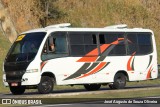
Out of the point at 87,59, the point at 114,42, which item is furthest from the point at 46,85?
the point at 114,42

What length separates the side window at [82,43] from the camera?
2442 cm

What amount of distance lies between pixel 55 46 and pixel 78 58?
167 centimetres

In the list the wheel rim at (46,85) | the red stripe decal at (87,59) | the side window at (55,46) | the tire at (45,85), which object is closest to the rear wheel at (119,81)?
the red stripe decal at (87,59)

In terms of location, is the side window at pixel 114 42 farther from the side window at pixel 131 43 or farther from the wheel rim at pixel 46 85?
the wheel rim at pixel 46 85

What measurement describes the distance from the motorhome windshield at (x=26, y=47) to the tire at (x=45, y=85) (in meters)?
1.15

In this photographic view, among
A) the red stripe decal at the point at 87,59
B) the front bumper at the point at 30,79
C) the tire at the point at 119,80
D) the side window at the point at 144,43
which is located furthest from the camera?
the side window at the point at 144,43

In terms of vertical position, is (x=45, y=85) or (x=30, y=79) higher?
(x=30, y=79)

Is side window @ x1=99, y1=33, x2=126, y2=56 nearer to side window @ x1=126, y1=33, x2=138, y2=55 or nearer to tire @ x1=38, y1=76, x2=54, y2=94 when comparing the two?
side window @ x1=126, y1=33, x2=138, y2=55

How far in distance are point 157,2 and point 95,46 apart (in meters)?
35.7

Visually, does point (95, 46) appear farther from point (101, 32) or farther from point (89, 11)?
point (89, 11)

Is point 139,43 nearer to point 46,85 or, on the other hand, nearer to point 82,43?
point 82,43

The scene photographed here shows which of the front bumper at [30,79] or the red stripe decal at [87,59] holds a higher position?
the red stripe decal at [87,59]

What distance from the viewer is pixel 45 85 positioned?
2270 cm

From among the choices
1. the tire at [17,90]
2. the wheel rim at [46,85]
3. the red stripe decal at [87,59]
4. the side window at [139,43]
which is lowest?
the tire at [17,90]
